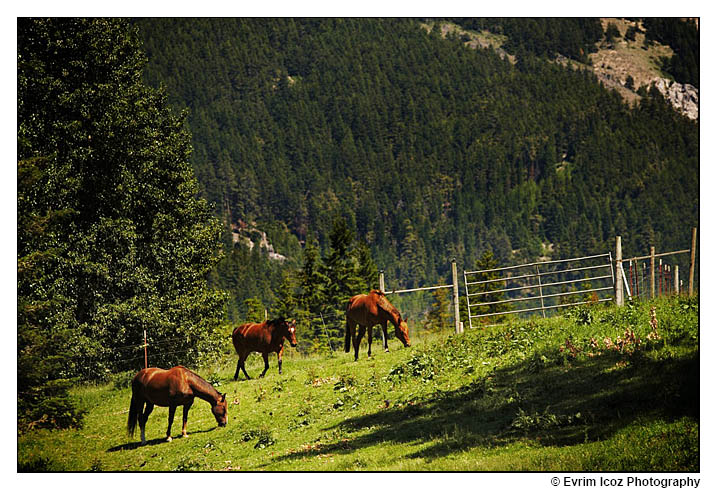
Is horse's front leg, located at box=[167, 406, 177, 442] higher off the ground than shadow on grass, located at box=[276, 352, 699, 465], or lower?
lower

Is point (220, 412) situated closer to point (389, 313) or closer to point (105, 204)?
point (389, 313)

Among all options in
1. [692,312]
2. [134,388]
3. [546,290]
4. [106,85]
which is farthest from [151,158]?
[546,290]

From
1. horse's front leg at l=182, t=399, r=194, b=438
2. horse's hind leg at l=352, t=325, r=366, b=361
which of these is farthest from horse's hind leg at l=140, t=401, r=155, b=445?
horse's hind leg at l=352, t=325, r=366, b=361

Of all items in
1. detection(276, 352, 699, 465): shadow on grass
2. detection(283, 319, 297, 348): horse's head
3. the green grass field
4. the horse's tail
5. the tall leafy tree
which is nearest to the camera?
the green grass field

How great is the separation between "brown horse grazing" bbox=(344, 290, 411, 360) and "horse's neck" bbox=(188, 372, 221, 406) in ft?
20.8

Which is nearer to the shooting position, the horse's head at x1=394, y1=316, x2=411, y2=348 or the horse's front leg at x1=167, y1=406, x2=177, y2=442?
the horse's front leg at x1=167, y1=406, x2=177, y2=442

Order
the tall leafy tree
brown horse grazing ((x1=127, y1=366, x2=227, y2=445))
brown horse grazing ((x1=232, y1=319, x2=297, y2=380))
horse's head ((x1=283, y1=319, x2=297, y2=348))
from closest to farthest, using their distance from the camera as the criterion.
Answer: brown horse grazing ((x1=127, y1=366, x2=227, y2=445)) → horse's head ((x1=283, y1=319, x2=297, y2=348)) → brown horse grazing ((x1=232, y1=319, x2=297, y2=380)) → the tall leafy tree

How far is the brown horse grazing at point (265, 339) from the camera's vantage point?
22.9 m

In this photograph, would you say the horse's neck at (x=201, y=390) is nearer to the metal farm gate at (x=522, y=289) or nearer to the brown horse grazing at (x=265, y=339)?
the brown horse grazing at (x=265, y=339)

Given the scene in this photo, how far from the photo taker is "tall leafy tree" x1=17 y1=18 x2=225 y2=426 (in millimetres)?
26562

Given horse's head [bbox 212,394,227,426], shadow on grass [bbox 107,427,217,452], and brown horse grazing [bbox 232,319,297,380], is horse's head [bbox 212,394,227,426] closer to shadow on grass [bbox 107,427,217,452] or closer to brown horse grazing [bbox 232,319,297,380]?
shadow on grass [bbox 107,427,217,452]

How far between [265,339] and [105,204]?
1046 centimetres

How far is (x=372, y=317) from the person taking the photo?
24.8 meters
